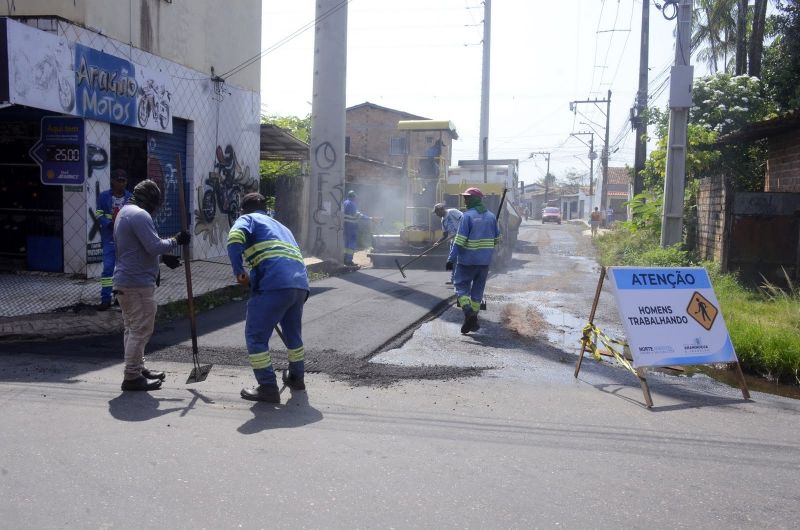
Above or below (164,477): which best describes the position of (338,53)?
above

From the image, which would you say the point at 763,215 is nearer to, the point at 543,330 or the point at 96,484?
the point at 543,330

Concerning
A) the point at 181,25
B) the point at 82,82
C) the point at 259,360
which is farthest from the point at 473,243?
the point at 181,25

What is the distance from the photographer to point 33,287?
10070 mm

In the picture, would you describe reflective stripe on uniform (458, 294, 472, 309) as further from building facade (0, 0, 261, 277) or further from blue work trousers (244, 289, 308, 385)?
building facade (0, 0, 261, 277)

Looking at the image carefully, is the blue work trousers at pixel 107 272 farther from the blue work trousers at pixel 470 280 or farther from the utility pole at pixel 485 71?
the utility pole at pixel 485 71

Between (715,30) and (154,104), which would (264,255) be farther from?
(715,30)

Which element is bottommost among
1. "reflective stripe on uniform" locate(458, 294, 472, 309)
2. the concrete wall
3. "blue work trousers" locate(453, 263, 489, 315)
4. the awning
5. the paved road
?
the paved road

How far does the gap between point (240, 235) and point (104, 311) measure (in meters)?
4.06

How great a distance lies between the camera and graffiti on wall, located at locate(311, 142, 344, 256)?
15.4 metres

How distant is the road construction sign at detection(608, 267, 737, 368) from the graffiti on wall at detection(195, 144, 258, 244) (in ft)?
33.4

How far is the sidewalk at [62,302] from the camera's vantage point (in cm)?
772

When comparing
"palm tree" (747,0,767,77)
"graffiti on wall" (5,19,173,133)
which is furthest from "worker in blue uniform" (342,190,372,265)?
"palm tree" (747,0,767,77)

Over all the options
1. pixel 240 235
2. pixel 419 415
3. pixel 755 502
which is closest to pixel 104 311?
pixel 240 235

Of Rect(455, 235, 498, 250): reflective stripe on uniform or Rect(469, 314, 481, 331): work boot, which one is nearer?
Rect(469, 314, 481, 331): work boot
